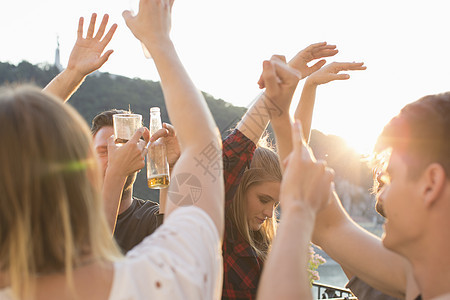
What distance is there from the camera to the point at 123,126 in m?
2.84

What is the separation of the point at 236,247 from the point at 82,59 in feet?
4.40

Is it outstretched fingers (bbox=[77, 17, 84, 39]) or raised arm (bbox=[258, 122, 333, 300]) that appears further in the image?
outstretched fingers (bbox=[77, 17, 84, 39])

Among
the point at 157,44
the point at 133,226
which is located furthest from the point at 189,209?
the point at 133,226

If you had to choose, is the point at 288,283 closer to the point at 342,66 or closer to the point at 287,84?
the point at 287,84

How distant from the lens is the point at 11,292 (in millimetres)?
1092

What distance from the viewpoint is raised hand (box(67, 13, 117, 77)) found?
8.43 feet

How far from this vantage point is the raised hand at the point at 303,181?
1254 mm

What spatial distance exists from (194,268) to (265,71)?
2.46ft

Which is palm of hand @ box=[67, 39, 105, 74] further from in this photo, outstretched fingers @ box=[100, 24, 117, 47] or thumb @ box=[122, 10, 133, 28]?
thumb @ box=[122, 10, 133, 28]

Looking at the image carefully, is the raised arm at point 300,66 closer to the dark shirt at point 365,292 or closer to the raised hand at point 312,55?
the raised hand at point 312,55

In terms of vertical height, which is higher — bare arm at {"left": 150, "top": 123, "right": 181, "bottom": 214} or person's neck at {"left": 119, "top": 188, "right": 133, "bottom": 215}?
bare arm at {"left": 150, "top": 123, "right": 181, "bottom": 214}

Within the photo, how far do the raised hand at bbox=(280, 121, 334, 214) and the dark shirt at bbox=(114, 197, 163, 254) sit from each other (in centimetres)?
189

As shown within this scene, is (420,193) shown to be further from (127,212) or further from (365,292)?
(127,212)

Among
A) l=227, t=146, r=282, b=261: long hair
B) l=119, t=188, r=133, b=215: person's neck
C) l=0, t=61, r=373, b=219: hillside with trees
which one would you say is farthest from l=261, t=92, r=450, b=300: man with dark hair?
l=0, t=61, r=373, b=219: hillside with trees
